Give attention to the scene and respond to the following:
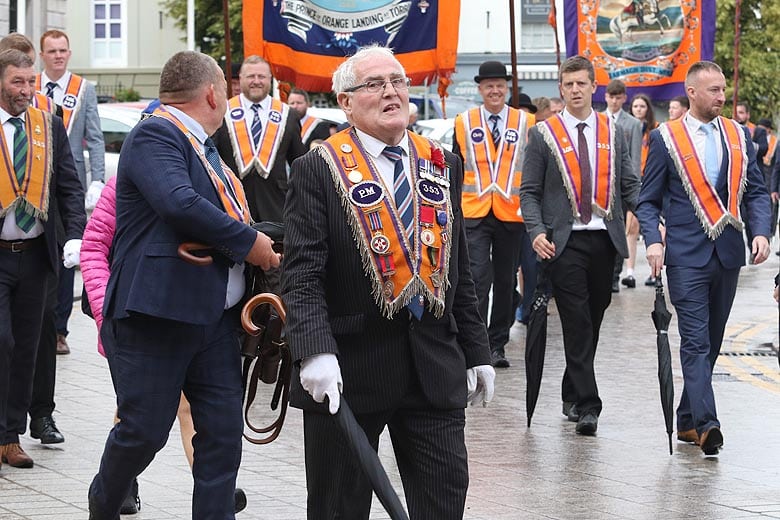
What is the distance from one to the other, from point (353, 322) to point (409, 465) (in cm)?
50

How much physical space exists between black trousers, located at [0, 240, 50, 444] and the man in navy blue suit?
3233 millimetres

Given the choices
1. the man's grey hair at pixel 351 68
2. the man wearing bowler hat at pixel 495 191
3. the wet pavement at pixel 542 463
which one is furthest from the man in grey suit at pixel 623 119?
the man's grey hair at pixel 351 68

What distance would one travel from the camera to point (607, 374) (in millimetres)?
11586

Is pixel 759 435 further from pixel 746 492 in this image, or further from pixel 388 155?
pixel 388 155

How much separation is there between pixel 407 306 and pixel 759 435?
4533mm

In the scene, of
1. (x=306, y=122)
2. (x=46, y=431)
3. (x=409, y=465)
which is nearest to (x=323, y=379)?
(x=409, y=465)

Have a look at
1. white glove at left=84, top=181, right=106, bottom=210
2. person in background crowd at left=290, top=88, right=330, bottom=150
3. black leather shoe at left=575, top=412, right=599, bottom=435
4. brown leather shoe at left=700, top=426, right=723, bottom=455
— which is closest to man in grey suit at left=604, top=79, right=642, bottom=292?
person in background crowd at left=290, top=88, right=330, bottom=150

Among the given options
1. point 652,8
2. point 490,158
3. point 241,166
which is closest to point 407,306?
point 241,166

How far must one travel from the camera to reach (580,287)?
9.40 metres

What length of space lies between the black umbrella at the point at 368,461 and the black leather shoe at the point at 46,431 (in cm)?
384

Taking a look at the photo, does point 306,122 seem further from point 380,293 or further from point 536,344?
point 380,293

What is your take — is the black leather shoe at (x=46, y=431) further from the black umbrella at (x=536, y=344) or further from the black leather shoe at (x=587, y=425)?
the black leather shoe at (x=587, y=425)

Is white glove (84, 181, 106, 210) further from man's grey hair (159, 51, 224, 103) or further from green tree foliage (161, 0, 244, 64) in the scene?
green tree foliage (161, 0, 244, 64)

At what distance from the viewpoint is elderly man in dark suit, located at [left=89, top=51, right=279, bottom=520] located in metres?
5.71
